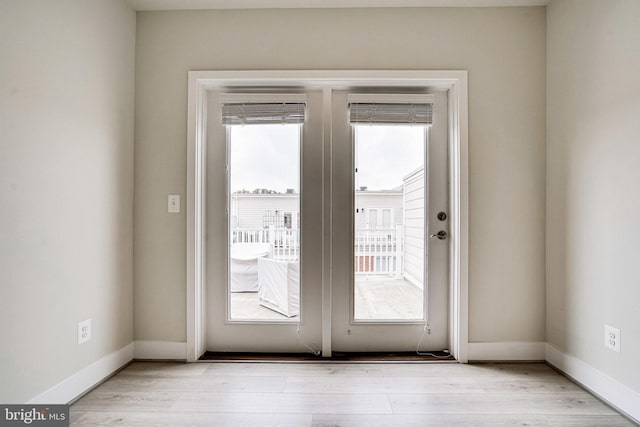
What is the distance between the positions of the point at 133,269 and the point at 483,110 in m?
2.69

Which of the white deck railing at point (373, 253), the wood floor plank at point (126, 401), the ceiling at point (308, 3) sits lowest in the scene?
the wood floor plank at point (126, 401)

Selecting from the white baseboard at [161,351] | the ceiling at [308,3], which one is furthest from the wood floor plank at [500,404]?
the ceiling at [308,3]

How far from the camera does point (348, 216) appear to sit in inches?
94.7

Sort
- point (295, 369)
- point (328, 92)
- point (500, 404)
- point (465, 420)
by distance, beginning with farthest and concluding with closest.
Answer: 1. point (328, 92)
2. point (295, 369)
3. point (500, 404)
4. point (465, 420)

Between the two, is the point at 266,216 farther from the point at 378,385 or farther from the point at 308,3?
the point at 308,3

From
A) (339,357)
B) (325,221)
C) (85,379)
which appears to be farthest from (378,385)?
(85,379)

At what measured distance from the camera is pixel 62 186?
1.72m

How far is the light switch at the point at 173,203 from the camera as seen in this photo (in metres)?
2.30

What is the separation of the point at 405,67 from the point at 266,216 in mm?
1446

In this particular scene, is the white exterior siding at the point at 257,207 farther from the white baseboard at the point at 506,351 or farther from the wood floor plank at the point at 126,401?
the white baseboard at the point at 506,351

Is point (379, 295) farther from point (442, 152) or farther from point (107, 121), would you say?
point (107, 121)

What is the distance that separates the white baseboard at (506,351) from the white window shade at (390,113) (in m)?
1.62

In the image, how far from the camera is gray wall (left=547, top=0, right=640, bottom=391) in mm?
1688

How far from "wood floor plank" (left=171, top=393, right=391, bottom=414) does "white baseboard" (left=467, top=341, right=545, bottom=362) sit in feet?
2.75
